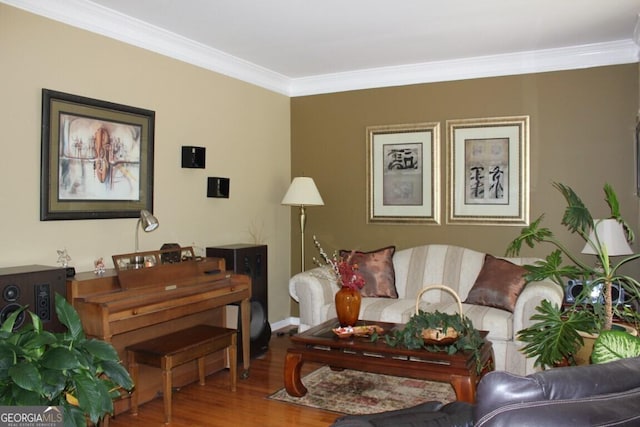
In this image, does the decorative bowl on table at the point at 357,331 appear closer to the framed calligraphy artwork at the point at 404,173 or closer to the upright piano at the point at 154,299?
the upright piano at the point at 154,299

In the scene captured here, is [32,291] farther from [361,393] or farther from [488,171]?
[488,171]

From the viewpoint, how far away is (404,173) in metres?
5.50

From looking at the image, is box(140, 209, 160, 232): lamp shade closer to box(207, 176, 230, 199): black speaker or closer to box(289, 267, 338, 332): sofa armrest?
box(207, 176, 230, 199): black speaker

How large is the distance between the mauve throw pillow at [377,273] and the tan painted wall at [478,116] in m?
0.52

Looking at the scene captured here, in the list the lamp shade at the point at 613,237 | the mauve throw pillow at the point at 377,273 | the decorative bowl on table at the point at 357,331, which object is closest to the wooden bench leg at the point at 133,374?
the decorative bowl on table at the point at 357,331

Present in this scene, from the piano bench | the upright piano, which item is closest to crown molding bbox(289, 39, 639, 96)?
the upright piano

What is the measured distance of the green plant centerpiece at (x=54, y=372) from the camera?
1.88 meters

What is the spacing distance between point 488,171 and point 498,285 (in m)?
1.21

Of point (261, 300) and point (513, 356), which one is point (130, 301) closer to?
point (261, 300)

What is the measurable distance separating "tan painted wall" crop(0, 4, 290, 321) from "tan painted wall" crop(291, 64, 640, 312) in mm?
423

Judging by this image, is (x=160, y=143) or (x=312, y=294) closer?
(x=160, y=143)

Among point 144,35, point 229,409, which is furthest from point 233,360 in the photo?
point 144,35

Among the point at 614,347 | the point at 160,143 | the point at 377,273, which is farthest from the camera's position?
the point at 377,273

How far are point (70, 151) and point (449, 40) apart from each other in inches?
120
